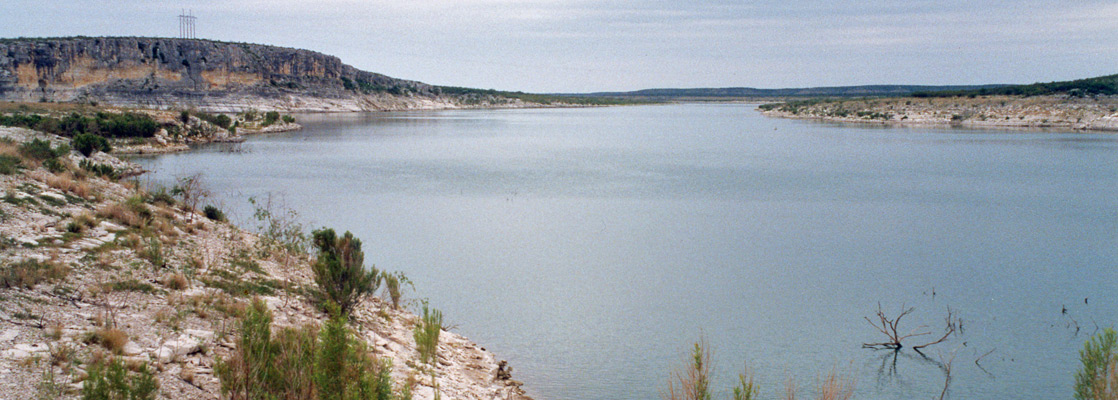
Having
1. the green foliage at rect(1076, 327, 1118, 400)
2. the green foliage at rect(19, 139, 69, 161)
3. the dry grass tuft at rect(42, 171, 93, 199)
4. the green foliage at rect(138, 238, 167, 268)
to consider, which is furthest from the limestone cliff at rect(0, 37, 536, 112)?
the green foliage at rect(1076, 327, 1118, 400)

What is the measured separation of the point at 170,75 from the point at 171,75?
13 centimetres

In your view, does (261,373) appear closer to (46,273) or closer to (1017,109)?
(46,273)

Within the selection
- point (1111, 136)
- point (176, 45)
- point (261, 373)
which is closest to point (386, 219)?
point (261, 373)

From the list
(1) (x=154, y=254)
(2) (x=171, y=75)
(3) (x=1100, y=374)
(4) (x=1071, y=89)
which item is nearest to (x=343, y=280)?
(1) (x=154, y=254)

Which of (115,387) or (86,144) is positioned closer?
(115,387)

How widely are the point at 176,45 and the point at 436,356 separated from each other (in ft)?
228

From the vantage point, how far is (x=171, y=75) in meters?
64.7

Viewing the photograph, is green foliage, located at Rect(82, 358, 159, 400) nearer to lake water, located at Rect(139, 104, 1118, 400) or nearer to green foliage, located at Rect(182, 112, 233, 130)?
lake water, located at Rect(139, 104, 1118, 400)

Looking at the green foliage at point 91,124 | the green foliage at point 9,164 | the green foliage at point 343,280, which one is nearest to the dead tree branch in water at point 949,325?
the green foliage at point 343,280

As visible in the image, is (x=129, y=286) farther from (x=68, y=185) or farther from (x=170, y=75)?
(x=170, y=75)

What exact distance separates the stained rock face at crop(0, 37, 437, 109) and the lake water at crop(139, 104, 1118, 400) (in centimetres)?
3981

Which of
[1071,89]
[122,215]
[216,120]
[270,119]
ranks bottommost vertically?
[122,215]

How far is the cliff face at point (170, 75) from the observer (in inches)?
2279

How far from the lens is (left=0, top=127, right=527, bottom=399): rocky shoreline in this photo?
4836 millimetres
